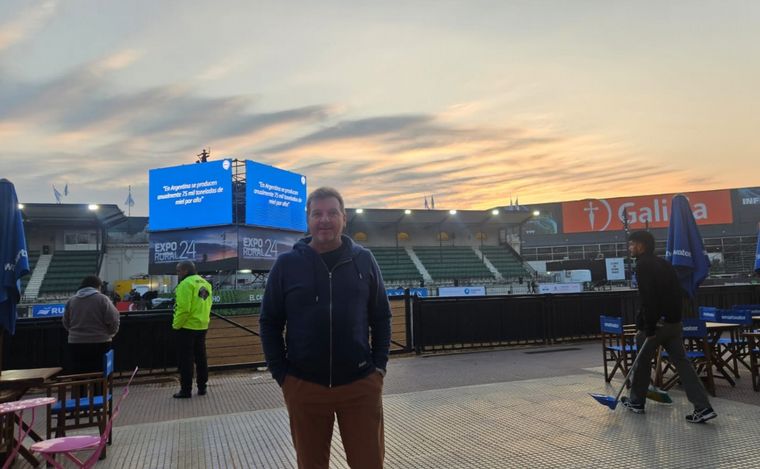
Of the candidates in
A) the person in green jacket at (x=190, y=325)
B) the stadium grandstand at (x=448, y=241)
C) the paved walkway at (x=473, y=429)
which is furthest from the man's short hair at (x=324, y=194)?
the stadium grandstand at (x=448, y=241)

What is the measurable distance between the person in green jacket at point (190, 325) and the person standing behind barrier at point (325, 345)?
4845 millimetres

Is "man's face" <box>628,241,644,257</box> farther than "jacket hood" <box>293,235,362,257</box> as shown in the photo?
Yes

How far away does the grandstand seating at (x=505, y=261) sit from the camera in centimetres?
3825

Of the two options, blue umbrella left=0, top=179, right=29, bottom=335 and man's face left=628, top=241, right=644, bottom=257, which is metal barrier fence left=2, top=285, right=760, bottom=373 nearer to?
blue umbrella left=0, top=179, right=29, bottom=335

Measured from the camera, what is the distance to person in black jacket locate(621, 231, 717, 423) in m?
4.87

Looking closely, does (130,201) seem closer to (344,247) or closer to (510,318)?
(510,318)

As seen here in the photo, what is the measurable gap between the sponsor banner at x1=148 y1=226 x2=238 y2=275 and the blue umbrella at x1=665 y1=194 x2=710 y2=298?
19.9m

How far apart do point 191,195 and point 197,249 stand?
109 inches

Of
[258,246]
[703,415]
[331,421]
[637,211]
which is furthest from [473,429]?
[637,211]

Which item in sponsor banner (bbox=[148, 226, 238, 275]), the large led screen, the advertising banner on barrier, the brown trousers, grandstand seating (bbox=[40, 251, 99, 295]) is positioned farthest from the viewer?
grandstand seating (bbox=[40, 251, 99, 295])

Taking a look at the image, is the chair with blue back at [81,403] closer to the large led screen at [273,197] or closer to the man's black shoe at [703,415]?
the man's black shoe at [703,415]

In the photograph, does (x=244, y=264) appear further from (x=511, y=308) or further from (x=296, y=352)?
(x=296, y=352)

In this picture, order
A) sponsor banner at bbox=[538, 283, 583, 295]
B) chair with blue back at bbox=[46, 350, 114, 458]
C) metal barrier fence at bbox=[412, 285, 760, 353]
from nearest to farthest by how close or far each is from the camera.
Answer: chair with blue back at bbox=[46, 350, 114, 458] → metal barrier fence at bbox=[412, 285, 760, 353] → sponsor banner at bbox=[538, 283, 583, 295]

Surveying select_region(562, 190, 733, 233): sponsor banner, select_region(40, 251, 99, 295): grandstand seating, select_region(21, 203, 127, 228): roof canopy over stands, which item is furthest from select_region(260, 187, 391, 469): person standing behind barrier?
select_region(562, 190, 733, 233): sponsor banner
